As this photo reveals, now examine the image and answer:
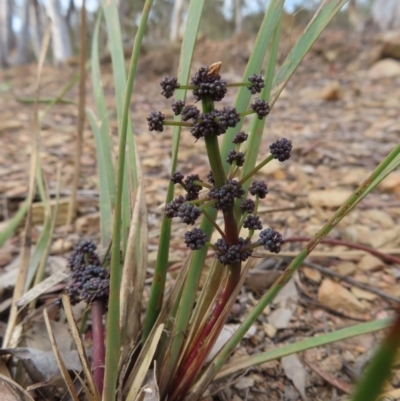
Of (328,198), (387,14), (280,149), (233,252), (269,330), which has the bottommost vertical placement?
(269,330)

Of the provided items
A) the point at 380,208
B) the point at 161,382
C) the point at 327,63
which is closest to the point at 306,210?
the point at 380,208

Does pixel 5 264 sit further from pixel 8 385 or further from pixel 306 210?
pixel 306 210

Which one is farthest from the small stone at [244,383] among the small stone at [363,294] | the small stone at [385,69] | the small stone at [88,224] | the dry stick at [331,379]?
the small stone at [385,69]

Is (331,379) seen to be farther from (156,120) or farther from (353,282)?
(156,120)

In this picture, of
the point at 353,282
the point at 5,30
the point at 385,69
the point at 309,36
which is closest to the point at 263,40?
the point at 309,36

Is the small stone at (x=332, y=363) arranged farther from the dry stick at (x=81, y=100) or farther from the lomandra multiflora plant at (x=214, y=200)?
the dry stick at (x=81, y=100)

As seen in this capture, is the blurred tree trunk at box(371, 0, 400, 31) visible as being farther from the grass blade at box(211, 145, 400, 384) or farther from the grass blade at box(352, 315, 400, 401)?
the grass blade at box(352, 315, 400, 401)
